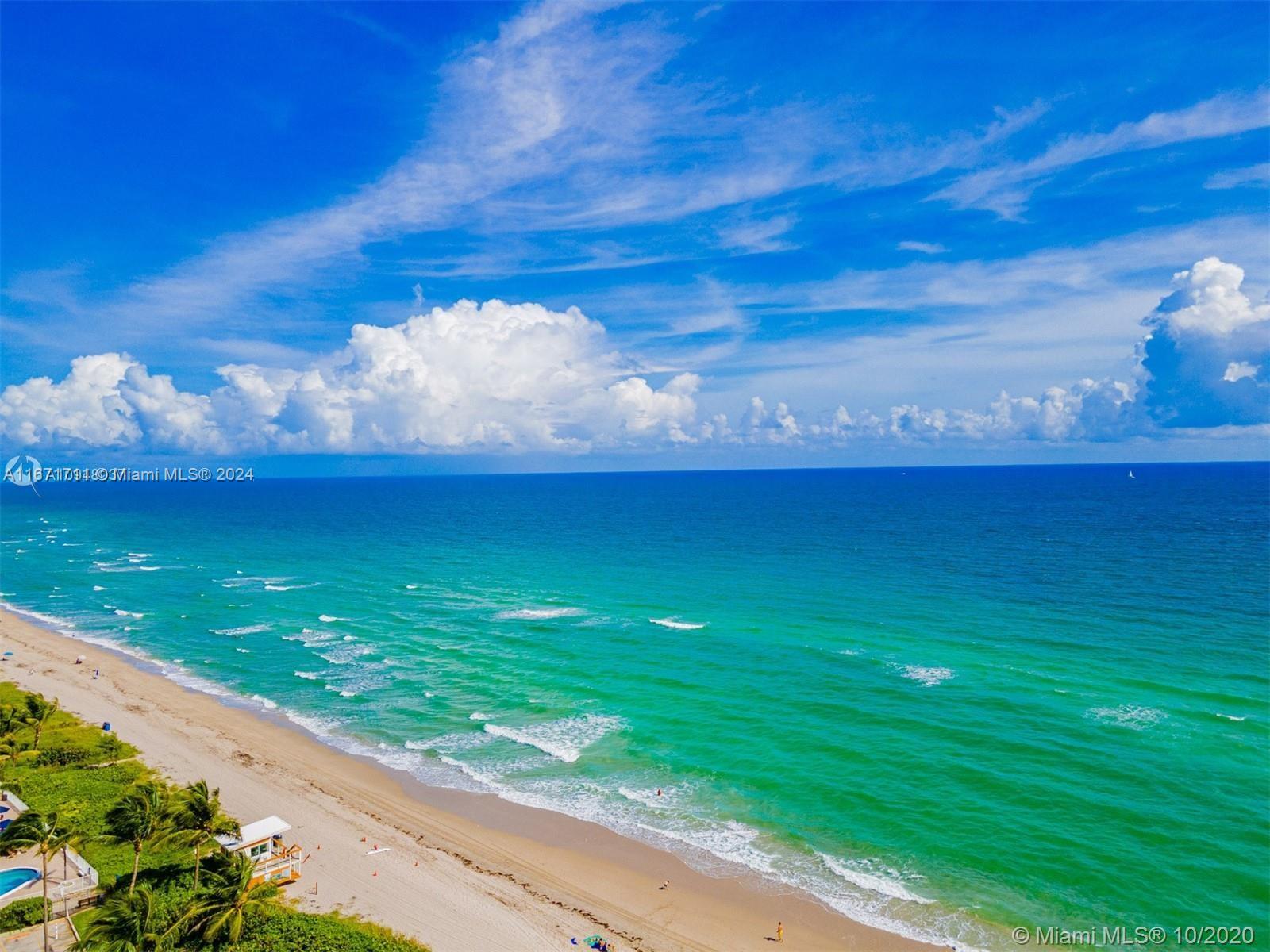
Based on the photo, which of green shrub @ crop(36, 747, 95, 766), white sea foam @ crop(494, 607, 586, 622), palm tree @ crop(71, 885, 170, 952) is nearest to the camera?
palm tree @ crop(71, 885, 170, 952)

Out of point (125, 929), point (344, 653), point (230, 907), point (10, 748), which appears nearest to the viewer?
point (125, 929)

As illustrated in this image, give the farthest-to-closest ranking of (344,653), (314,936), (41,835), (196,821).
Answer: (344,653) < (196,821) < (314,936) < (41,835)

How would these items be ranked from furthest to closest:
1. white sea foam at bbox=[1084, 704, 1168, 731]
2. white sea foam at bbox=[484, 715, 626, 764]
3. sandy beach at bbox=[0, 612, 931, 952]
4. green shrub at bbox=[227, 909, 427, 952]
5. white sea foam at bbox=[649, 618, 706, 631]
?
white sea foam at bbox=[649, 618, 706, 631] < white sea foam at bbox=[484, 715, 626, 764] < white sea foam at bbox=[1084, 704, 1168, 731] < sandy beach at bbox=[0, 612, 931, 952] < green shrub at bbox=[227, 909, 427, 952]

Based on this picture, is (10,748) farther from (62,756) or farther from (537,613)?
(537,613)

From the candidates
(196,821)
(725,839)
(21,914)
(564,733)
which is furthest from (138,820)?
(564,733)

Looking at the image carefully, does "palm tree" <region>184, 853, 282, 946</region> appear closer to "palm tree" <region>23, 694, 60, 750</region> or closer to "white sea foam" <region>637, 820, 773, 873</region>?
"white sea foam" <region>637, 820, 773, 873</region>

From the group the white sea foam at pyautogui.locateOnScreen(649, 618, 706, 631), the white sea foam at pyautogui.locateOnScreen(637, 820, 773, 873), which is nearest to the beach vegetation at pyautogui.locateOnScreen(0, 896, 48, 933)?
the white sea foam at pyautogui.locateOnScreen(637, 820, 773, 873)

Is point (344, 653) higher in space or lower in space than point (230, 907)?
lower
